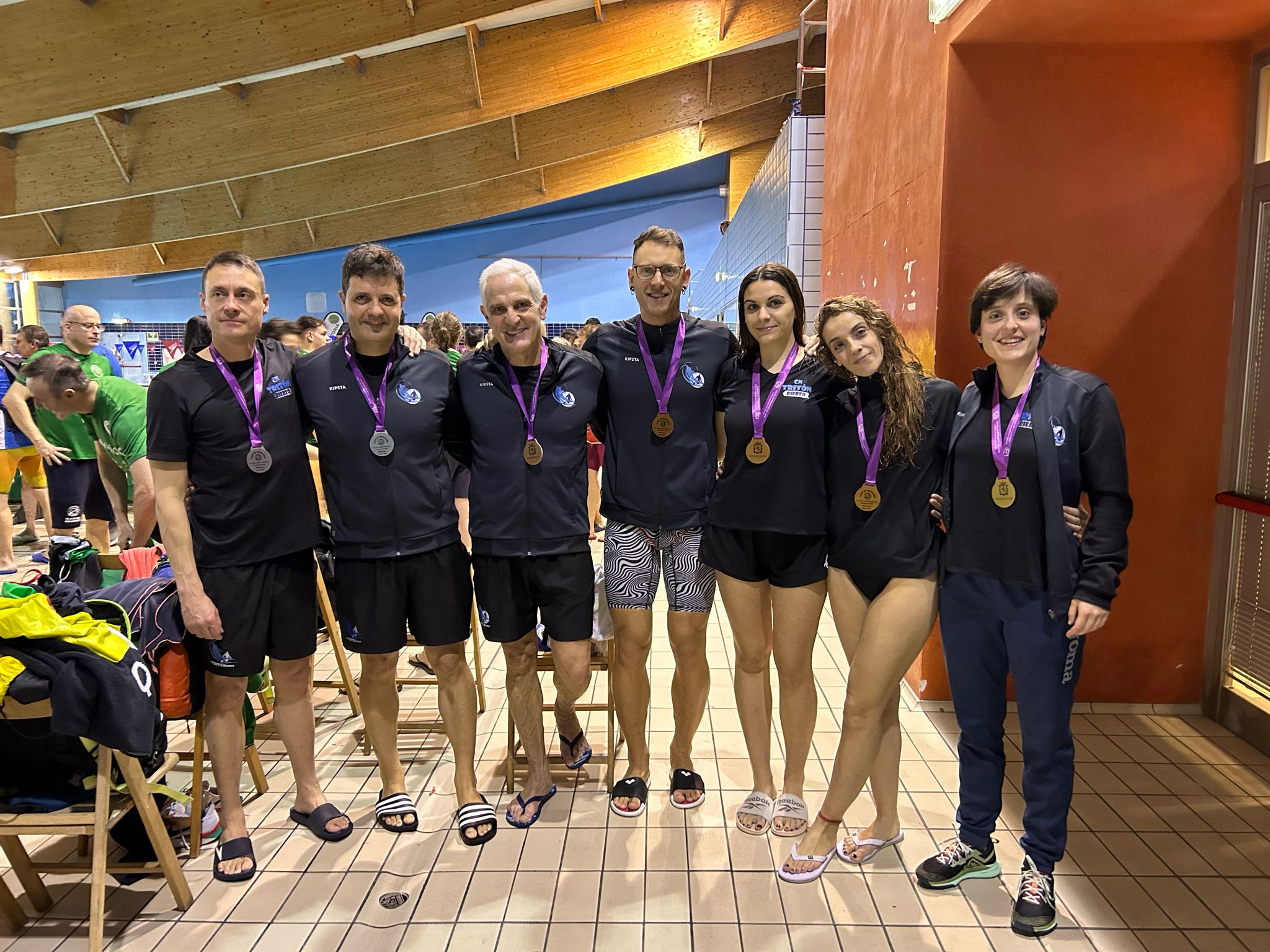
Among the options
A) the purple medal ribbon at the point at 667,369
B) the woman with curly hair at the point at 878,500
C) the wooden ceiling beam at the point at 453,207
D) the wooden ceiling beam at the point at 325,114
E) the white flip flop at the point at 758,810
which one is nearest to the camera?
the woman with curly hair at the point at 878,500

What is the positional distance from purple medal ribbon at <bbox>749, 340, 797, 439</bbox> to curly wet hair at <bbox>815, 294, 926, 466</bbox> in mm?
200

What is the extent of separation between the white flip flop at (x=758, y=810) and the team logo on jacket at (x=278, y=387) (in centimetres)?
209

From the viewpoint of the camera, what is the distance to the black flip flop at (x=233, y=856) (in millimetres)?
2416

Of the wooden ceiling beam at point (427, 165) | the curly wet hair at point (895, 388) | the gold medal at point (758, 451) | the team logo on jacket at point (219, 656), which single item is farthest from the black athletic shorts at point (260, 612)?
the wooden ceiling beam at point (427, 165)

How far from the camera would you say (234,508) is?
2342mm

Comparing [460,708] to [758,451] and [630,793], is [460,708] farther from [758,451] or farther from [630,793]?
[758,451]

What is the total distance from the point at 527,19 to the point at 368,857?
8223mm

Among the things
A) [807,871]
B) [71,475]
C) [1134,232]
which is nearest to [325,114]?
[71,475]

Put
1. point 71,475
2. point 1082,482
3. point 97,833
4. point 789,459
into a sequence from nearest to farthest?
point 97,833 < point 1082,482 < point 789,459 < point 71,475

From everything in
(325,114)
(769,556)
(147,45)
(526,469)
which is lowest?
(769,556)

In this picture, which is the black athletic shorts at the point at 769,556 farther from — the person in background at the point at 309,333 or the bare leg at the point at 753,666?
the person in background at the point at 309,333

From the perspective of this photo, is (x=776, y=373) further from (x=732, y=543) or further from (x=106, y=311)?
(x=106, y=311)

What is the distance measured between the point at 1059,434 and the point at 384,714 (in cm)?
233

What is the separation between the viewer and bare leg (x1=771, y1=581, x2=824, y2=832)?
2.42 m
